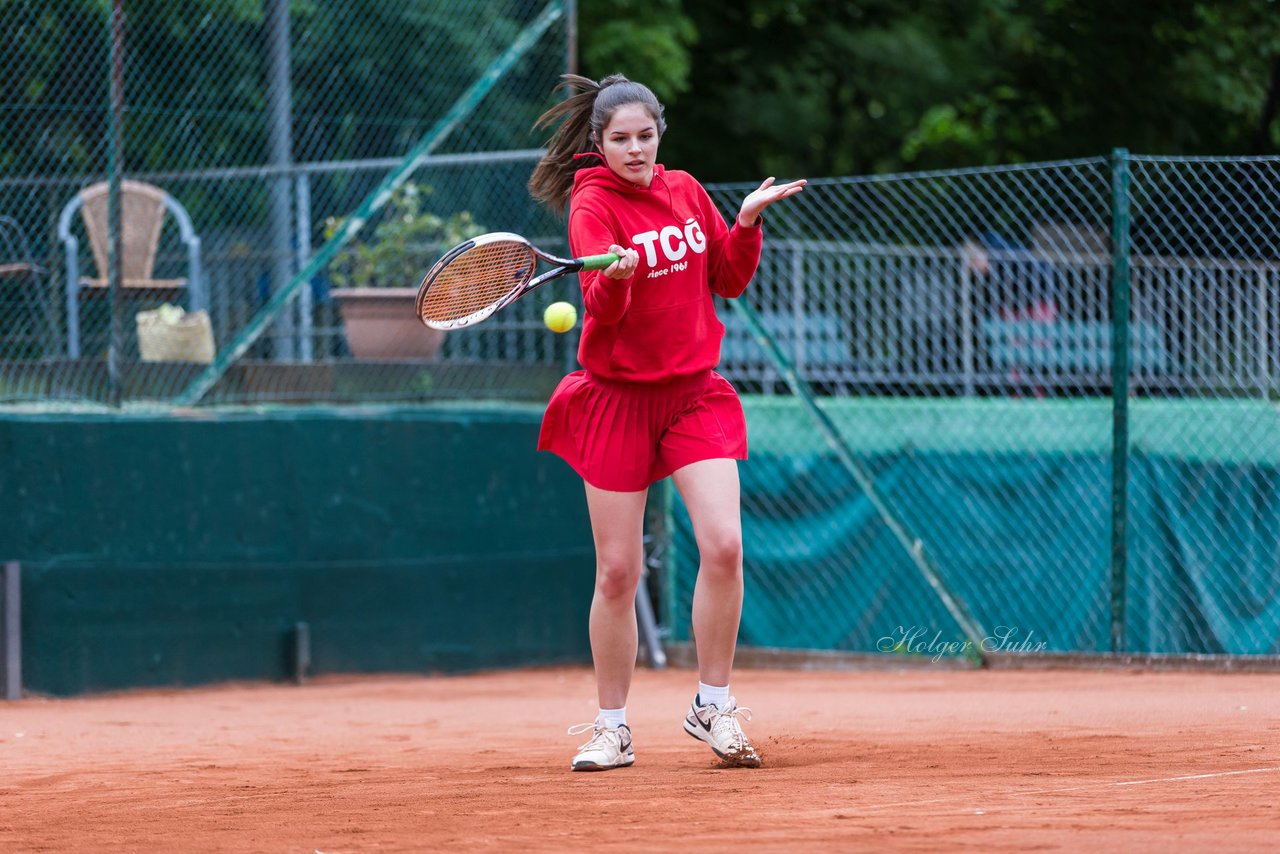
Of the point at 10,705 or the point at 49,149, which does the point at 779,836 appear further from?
the point at 49,149

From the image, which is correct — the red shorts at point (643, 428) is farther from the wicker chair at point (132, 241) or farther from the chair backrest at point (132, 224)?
the chair backrest at point (132, 224)

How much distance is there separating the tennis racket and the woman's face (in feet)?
1.11

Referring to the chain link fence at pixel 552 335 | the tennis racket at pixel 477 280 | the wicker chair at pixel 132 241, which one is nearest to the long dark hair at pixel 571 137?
the tennis racket at pixel 477 280

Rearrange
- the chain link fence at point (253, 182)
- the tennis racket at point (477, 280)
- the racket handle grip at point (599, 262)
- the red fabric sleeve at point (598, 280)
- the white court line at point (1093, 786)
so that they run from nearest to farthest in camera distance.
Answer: the white court line at point (1093, 786), the racket handle grip at point (599, 262), the red fabric sleeve at point (598, 280), the tennis racket at point (477, 280), the chain link fence at point (253, 182)

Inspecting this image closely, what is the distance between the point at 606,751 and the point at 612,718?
4.8 inches

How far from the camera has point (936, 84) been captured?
637 inches

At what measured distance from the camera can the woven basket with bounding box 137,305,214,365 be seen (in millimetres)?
8195

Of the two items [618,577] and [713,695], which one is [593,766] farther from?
[618,577]

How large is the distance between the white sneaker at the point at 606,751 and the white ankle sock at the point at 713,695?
25 cm

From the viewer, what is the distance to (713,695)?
4.74 meters

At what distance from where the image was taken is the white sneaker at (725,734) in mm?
4676

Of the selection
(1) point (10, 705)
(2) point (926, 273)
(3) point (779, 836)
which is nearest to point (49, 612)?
(1) point (10, 705)

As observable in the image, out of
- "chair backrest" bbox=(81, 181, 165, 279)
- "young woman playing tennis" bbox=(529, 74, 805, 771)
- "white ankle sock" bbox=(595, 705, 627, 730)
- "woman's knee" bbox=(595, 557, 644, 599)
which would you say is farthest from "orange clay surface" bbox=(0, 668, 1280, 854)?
"chair backrest" bbox=(81, 181, 165, 279)

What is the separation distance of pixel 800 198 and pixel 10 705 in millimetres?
6555
